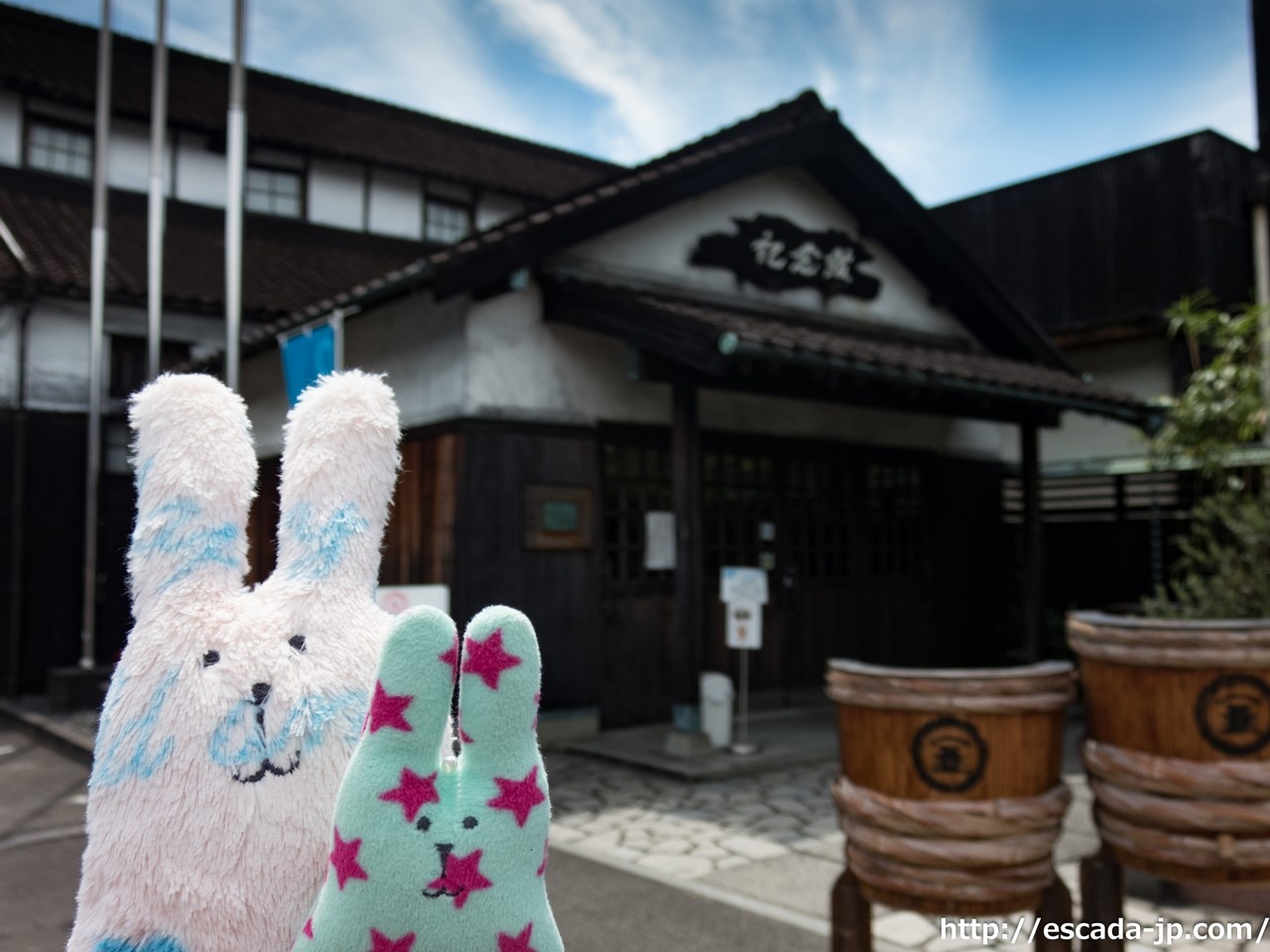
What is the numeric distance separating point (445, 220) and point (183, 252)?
15.9 ft

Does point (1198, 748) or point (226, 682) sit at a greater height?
point (226, 682)

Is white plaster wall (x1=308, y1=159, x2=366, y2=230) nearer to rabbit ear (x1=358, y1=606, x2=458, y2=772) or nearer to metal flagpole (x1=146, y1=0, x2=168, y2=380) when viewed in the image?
metal flagpole (x1=146, y1=0, x2=168, y2=380)

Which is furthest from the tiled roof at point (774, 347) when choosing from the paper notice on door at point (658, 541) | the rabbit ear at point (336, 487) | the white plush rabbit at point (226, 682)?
→ the white plush rabbit at point (226, 682)

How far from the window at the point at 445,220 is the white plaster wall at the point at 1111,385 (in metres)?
10.9

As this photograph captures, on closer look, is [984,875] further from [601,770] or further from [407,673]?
[601,770]

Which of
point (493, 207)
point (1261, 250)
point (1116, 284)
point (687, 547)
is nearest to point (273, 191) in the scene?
point (493, 207)

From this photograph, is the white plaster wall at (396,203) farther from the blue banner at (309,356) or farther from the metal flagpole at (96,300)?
the blue banner at (309,356)

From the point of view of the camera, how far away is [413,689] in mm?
1459

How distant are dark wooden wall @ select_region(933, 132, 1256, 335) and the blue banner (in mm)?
10975

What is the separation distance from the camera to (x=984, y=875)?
2816 mm

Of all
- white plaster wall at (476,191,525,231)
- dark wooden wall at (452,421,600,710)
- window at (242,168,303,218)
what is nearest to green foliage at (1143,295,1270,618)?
dark wooden wall at (452,421,600,710)

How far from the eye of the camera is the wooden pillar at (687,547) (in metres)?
7.91

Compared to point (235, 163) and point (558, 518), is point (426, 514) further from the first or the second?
point (235, 163)

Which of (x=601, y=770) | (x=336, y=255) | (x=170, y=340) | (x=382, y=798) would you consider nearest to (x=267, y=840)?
(x=382, y=798)
